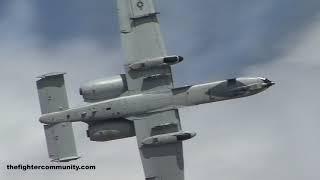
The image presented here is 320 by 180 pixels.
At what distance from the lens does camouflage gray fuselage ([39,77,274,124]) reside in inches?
1261

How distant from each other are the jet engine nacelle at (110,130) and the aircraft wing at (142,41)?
112 inches

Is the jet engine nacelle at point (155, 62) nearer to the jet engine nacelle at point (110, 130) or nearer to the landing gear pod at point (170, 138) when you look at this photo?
the jet engine nacelle at point (110, 130)

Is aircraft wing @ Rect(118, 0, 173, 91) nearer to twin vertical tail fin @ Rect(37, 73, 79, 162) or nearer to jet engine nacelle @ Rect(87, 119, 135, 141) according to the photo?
jet engine nacelle @ Rect(87, 119, 135, 141)

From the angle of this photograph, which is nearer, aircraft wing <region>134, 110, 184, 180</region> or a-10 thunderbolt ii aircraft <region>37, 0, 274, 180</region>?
a-10 thunderbolt ii aircraft <region>37, 0, 274, 180</region>

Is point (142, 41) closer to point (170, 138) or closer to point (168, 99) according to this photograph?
point (168, 99)

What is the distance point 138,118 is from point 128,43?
584 cm

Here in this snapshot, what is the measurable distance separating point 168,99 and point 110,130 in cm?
504

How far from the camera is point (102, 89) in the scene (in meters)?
32.3

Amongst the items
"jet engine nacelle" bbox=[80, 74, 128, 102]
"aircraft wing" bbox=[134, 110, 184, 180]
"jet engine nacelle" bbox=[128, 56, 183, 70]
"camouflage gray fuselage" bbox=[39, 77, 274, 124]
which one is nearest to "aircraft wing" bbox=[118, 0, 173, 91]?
"jet engine nacelle" bbox=[128, 56, 183, 70]

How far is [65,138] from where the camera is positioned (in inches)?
1313

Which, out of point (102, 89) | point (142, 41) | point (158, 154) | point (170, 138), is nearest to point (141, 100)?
point (102, 89)

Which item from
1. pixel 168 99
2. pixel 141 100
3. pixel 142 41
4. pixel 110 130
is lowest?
pixel 110 130

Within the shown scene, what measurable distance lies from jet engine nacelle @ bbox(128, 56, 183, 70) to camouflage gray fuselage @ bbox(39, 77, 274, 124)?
2.00 metres

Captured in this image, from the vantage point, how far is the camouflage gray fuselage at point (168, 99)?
32031mm
